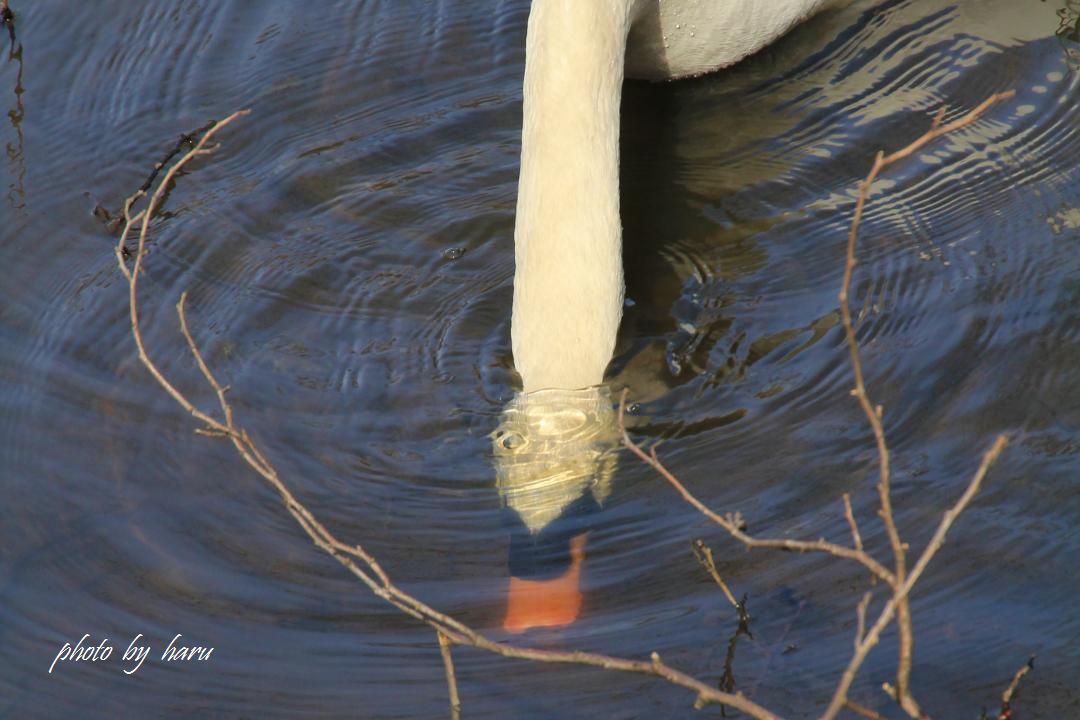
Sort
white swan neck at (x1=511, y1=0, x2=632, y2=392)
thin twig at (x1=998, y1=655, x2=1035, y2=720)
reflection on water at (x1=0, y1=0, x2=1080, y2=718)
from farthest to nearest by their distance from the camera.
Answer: white swan neck at (x1=511, y1=0, x2=632, y2=392), reflection on water at (x1=0, y1=0, x2=1080, y2=718), thin twig at (x1=998, y1=655, x2=1035, y2=720)

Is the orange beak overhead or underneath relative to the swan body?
underneath

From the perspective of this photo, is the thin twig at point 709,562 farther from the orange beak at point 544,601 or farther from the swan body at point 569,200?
the swan body at point 569,200

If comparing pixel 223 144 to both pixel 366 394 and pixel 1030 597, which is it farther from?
pixel 1030 597

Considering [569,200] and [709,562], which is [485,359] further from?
[709,562]

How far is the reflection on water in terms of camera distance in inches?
156

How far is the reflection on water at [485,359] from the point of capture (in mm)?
3969

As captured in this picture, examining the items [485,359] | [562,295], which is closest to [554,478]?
[562,295]

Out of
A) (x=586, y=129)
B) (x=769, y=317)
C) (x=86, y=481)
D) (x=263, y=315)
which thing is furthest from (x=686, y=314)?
(x=86, y=481)

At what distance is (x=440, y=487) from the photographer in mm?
4527

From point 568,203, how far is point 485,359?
73cm

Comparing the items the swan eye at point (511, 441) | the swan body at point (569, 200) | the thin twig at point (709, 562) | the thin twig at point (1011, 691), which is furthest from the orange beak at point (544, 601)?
the thin twig at point (1011, 691)

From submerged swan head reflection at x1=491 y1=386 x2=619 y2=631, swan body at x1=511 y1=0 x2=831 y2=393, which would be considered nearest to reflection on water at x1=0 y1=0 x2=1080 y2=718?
submerged swan head reflection at x1=491 y1=386 x2=619 y2=631

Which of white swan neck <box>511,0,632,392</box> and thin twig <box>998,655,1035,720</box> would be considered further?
white swan neck <box>511,0,632,392</box>

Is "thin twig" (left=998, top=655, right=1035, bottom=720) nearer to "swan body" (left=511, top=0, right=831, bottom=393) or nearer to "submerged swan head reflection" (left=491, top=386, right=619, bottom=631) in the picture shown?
"submerged swan head reflection" (left=491, top=386, right=619, bottom=631)
